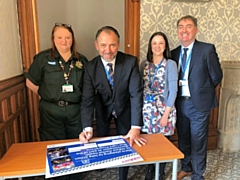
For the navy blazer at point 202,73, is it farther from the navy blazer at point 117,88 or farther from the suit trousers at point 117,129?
the suit trousers at point 117,129

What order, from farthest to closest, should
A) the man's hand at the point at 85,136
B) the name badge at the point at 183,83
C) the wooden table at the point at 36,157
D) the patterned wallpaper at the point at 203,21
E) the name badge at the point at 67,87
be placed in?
the patterned wallpaper at the point at 203,21, the name badge at the point at 183,83, the name badge at the point at 67,87, the man's hand at the point at 85,136, the wooden table at the point at 36,157

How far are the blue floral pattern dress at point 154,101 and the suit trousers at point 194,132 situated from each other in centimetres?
18

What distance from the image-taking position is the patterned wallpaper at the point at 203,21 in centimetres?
249

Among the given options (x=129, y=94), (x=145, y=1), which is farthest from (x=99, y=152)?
(x=145, y=1)

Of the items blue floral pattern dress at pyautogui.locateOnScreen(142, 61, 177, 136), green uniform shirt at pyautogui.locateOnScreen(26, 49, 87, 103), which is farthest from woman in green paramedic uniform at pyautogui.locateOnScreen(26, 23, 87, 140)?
blue floral pattern dress at pyautogui.locateOnScreen(142, 61, 177, 136)

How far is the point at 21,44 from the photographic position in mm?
2229

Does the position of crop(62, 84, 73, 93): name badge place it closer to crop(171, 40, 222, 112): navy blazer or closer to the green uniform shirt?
the green uniform shirt

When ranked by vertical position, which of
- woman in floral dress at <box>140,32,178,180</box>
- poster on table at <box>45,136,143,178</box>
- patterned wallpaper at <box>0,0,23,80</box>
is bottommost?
poster on table at <box>45,136,143,178</box>

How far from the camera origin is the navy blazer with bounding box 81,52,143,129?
1719mm

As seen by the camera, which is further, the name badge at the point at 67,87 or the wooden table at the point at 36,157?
the name badge at the point at 67,87

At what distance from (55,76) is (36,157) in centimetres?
73

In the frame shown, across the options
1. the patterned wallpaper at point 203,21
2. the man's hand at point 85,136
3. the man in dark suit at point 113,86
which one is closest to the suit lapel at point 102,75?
the man in dark suit at point 113,86

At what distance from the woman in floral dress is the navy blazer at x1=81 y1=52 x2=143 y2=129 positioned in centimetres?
20

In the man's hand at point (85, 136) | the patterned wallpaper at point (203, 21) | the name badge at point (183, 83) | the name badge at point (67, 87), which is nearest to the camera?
the man's hand at point (85, 136)
